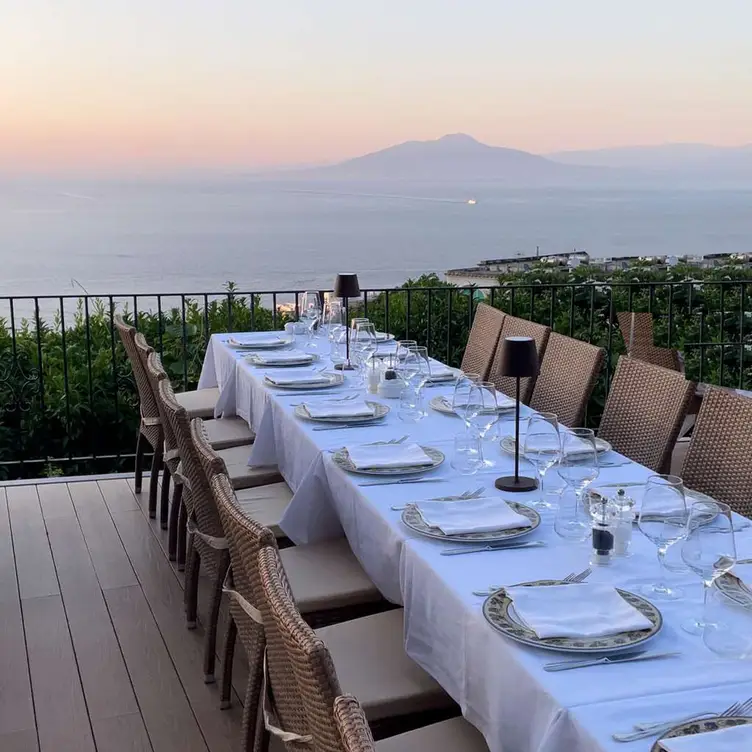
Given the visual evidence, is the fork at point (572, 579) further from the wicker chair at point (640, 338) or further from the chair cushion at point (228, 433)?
the wicker chair at point (640, 338)

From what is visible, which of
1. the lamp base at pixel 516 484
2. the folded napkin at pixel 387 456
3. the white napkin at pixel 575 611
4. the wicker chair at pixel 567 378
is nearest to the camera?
the white napkin at pixel 575 611

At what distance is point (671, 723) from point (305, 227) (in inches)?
2153

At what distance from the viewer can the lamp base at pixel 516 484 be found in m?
2.61

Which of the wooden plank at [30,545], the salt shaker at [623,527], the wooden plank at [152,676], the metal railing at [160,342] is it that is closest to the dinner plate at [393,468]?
the salt shaker at [623,527]

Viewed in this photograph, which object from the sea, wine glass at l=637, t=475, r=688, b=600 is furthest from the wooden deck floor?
the sea

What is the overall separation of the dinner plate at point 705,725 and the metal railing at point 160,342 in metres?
4.65

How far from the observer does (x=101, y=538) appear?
4.64 metres

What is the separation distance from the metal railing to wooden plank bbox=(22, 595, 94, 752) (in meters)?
2.23

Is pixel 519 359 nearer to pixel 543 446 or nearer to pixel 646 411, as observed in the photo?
pixel 543 446

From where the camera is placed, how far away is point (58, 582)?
4133 mm

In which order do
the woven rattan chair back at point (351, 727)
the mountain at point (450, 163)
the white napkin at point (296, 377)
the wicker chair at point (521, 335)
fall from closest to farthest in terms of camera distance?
the woven rattan chair back at point (351, 727), the white napkin at point (296, 377), the wicker chair at point (521, 335), the mountain at point (450, 163)

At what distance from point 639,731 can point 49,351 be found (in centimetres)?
630

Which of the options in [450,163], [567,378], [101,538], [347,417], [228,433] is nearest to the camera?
[347,417]

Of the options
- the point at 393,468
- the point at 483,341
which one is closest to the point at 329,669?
the point at 393,468
